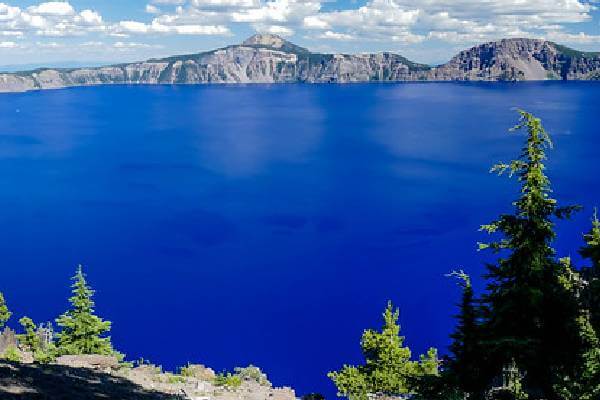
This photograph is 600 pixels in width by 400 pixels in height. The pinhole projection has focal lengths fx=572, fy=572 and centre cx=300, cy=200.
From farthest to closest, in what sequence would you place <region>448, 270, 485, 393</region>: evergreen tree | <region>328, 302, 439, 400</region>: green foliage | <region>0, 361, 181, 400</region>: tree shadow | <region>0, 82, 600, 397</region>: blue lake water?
<region>0, 82, 600, 397</region>: blue lake water
<region>328, 302, 439, 400</region>: green foliage
<region>448, 270, 485, 393</region>: evergreen tree
<region>0, 361, 181, 400</region>: tree shadow

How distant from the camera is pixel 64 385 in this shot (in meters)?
15.9

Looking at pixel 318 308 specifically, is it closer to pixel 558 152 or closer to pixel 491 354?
pixel 491 354

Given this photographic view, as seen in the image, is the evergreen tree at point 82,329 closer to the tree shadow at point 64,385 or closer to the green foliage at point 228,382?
the green foliage at point 228,382

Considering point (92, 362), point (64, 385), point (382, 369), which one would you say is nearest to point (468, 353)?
point (64, 385)

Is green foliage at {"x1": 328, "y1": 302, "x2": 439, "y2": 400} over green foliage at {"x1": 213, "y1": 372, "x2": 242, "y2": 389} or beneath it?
beneath

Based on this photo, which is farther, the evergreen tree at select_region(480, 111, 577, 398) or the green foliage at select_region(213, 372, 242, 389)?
the green foliage at select_region(213, 372, 242, 389)

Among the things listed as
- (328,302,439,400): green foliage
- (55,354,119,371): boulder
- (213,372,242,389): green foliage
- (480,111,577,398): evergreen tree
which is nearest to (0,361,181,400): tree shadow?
(55,354,119,371): boulder

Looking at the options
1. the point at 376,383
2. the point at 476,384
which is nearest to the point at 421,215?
the point at 376,383

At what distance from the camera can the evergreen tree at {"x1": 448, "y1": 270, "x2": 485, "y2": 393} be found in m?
15.2

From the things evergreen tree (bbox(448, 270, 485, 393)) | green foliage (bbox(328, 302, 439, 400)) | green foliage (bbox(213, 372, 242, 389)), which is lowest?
green foliage (bbox(328, 302, 439, 400))

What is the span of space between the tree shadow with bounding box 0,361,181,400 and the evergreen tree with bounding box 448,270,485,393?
9041mm

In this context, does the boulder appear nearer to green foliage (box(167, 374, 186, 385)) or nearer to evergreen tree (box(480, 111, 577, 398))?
green foliage (box(167, 374, 186, 385))

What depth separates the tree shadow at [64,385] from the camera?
14000 mm

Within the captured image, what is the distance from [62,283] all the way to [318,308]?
32.8 metres
